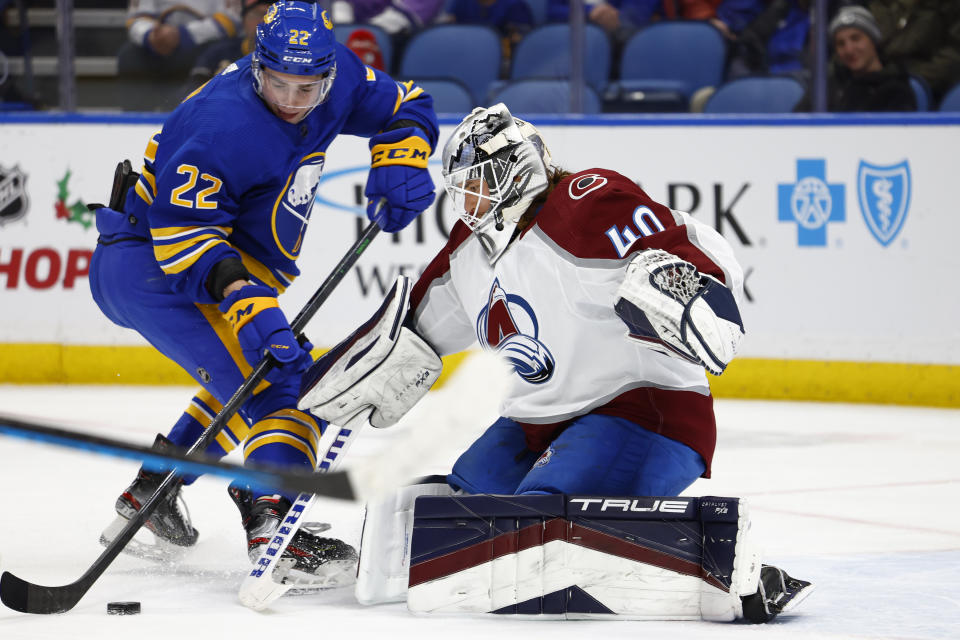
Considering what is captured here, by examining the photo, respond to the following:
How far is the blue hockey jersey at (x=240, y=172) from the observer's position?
2.89 m

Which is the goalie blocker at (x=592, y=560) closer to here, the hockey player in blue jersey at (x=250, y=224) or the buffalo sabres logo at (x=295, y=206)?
the hockey player in blue jersey at (x=250, y=224)

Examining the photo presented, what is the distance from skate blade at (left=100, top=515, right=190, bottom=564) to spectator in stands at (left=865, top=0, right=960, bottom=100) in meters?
3.63

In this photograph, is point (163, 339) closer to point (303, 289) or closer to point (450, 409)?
point (450, 409)

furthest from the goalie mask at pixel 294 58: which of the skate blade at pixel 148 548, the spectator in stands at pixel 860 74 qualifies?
the spectator in stands at pixel 860 74

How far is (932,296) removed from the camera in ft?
17.6

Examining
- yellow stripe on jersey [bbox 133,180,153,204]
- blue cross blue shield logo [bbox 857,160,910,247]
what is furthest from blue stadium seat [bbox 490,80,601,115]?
yellow stripe on jersey [bbox 133,180,153,204]

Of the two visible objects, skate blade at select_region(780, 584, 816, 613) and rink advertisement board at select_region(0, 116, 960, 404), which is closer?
skate blade at select_region(780, 584, 816, 613)

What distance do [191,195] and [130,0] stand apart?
11.0ft

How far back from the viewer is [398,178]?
3.26 metres

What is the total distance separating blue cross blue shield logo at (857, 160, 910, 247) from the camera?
5.39 meters

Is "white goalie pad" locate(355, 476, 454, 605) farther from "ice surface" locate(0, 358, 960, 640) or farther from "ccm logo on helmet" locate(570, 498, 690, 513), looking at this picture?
"ccm logo on helmet" locate(570, 498, 690, 513)

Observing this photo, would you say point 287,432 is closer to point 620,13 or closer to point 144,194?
point 144,194

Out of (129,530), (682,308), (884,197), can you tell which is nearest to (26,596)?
(129,530)

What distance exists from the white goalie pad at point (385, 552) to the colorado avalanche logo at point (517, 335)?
0.33 meters
